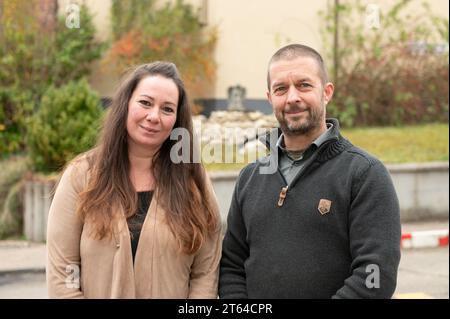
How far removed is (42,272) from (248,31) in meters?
8.51

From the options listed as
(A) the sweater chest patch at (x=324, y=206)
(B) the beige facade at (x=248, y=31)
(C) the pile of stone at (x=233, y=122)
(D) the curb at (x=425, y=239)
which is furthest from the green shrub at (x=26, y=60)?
(A) the sweater chest patch at (x=324, y=206)

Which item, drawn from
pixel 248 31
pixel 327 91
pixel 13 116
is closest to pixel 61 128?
pixel 13 116

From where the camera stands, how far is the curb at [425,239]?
9.39 meters

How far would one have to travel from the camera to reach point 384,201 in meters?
2.59

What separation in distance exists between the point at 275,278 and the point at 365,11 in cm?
1304

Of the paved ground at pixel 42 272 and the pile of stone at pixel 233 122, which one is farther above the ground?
the pile of stone at pixel 233 122

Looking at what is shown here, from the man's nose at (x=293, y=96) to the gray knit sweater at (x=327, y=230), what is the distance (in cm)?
20

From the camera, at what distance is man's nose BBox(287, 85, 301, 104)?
9.09 feet

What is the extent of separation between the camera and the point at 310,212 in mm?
2684

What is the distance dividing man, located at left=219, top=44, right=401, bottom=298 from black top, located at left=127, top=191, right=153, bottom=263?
37 centimetres

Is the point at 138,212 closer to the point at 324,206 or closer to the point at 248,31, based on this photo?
the point at 324,206

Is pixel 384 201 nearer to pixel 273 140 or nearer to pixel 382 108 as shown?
pixel 273 140

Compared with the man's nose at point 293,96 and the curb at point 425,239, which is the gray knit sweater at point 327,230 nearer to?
the man's nose at point 293,96

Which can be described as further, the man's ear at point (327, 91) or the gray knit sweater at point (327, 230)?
the man's ear at point (327, 91)
